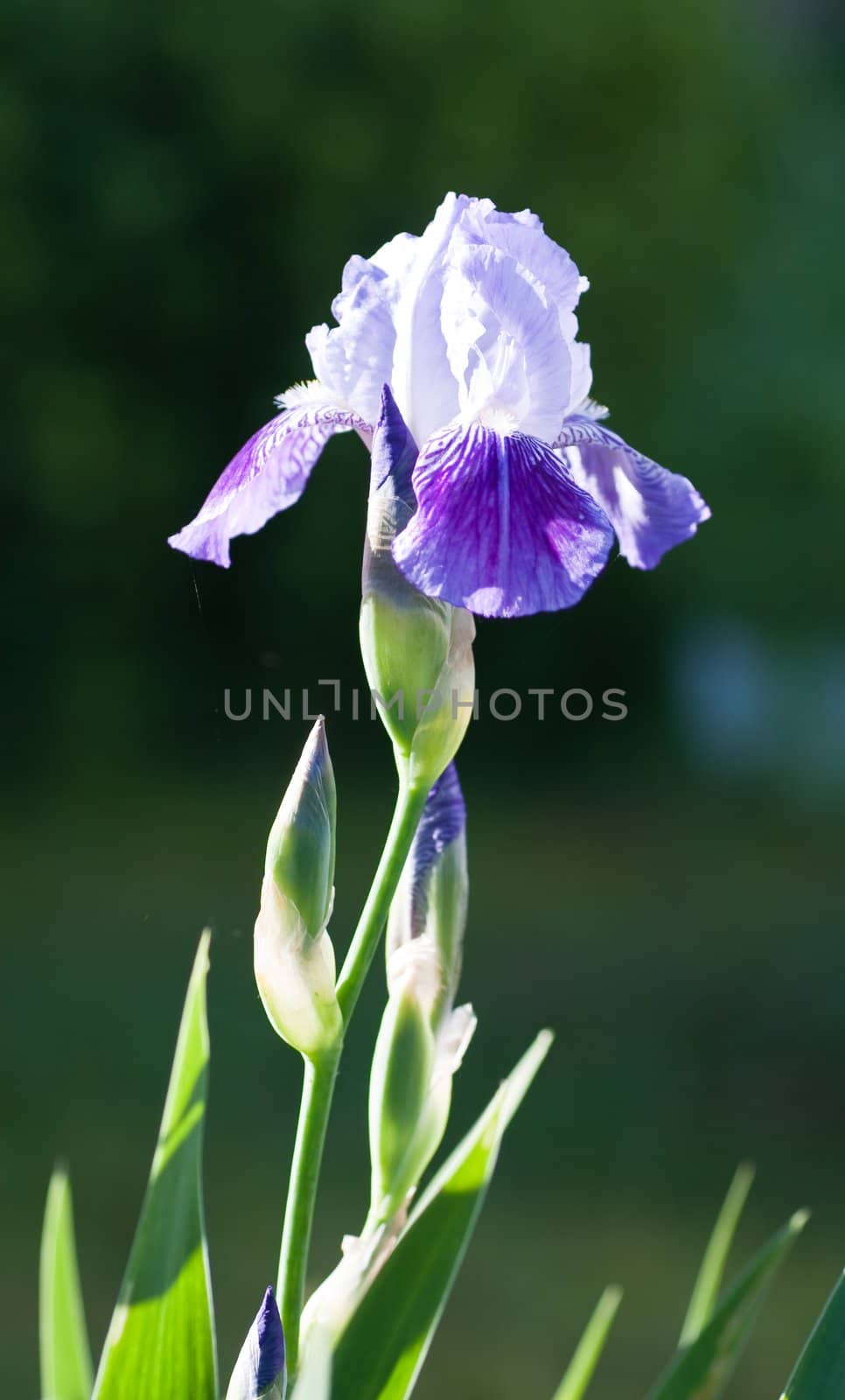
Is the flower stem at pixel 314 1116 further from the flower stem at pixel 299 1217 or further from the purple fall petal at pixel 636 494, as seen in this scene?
the purple fall petal at pixel 636 494

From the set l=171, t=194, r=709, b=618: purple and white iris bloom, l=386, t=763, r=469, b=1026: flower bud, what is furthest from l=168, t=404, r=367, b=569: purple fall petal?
l=386, t=763, r=469, b=1026: flower bud

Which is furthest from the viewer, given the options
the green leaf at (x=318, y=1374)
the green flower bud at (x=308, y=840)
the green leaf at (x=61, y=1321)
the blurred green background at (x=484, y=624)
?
the blurred green background at (x=484, y=624)

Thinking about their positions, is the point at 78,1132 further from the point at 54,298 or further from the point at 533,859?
the point at 54,298

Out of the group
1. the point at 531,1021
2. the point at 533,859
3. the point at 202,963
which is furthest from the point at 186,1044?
the point at 533,859

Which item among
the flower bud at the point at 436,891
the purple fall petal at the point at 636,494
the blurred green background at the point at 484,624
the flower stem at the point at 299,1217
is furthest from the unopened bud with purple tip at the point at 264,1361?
the blurred green background at the point at 484,624

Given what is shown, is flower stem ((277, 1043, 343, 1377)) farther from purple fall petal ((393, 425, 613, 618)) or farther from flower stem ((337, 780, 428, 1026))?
purple fall petal ((393, 425, 613, 618))

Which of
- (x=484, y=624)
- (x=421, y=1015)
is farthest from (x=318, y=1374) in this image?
(x=484, y=624)

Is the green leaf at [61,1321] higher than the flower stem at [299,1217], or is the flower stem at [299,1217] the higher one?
the flower stem at [299,1217]
